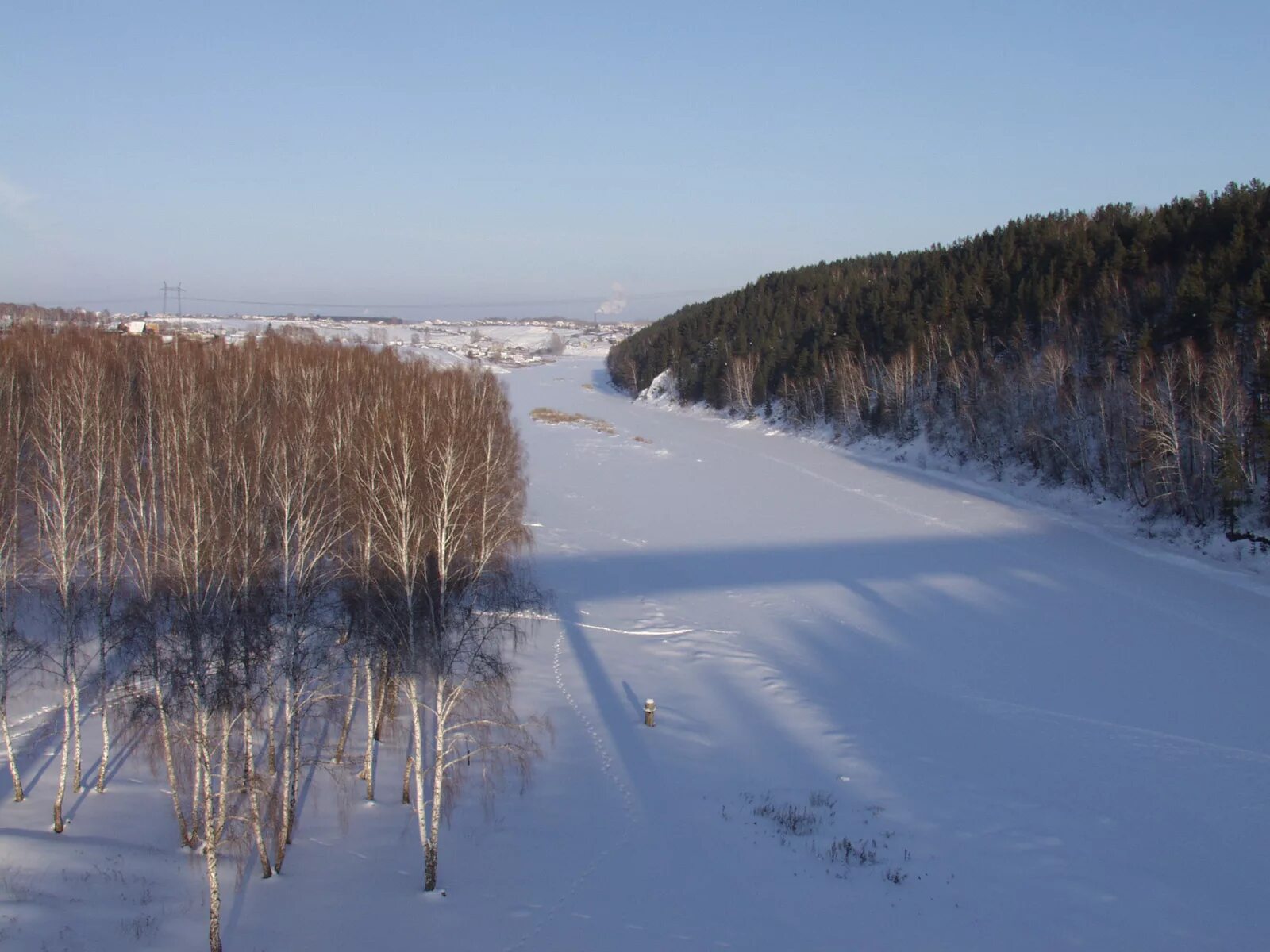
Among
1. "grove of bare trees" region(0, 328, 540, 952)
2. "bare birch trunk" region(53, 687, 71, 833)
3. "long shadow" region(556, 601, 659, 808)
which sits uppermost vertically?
"grove of bare trees" region(0, 328, 540, 952)

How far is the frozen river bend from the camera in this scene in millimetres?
8875

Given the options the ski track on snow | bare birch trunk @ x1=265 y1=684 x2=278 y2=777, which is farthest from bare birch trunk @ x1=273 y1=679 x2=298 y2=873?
the ski track on snow

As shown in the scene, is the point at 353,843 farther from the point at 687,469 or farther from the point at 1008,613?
the point at 687,469

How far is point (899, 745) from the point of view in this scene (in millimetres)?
13555

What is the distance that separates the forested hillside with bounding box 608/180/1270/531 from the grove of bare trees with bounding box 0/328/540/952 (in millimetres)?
24090

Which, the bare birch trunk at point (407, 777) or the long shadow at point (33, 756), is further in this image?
the bare birch trunk at point (407, 777)

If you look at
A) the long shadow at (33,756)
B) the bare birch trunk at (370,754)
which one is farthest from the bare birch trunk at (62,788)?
the bare birch trunk at (370,754)

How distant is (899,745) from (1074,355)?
108 ft

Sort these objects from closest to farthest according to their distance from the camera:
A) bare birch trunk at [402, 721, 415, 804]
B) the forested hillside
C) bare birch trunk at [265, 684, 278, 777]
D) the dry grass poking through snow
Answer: bare birch trunk at [265, 684, 278, 777] < bare birch trunk at [402, 721, 415, 804] < the forested hillside < the dry grass poking through snow

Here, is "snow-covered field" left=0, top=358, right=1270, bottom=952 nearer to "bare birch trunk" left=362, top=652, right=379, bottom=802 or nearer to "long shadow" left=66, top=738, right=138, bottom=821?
"long shadow" left=66, top=738, right=138, bottom=821

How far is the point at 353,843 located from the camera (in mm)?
10570

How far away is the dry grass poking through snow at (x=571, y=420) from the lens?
63.1m

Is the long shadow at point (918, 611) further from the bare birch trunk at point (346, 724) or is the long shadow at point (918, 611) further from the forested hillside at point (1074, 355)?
the forested hillside at point (1074, 355)

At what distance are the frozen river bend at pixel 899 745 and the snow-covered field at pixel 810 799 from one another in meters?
0.06
